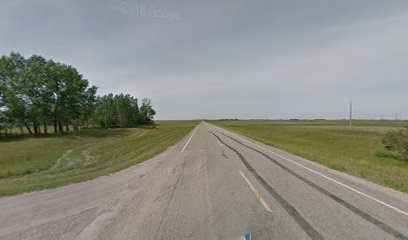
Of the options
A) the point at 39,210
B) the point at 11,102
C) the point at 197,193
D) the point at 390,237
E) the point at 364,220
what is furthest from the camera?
the point at 11,102

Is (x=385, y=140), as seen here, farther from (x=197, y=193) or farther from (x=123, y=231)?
(x=123, y=231)

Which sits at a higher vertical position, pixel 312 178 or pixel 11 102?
pixel 11 102

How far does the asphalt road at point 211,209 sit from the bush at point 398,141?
11.2 metres

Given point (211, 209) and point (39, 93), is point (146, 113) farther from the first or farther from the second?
point (211, 209)

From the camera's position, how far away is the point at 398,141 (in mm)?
15523

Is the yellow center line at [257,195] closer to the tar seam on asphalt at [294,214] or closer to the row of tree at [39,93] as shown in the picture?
the tar seam on asphalt at [294,214]

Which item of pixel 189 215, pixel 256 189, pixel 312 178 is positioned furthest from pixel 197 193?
pixel 312 178

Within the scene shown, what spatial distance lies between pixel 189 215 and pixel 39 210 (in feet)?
12.8

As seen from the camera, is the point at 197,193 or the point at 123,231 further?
the point at 197,193

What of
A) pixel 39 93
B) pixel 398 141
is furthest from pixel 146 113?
pixel 398 141

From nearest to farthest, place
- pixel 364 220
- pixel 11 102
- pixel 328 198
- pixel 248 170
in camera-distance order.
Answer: pixel 364 220, pixel 328 198, pixel 248 170, pixel 11 102

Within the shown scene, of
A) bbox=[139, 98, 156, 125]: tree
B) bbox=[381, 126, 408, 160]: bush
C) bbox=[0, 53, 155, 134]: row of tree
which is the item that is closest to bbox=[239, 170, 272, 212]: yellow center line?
bbox=[381, 126, 408, 160]: bush

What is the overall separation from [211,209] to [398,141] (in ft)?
60.0

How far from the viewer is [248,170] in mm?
9234
